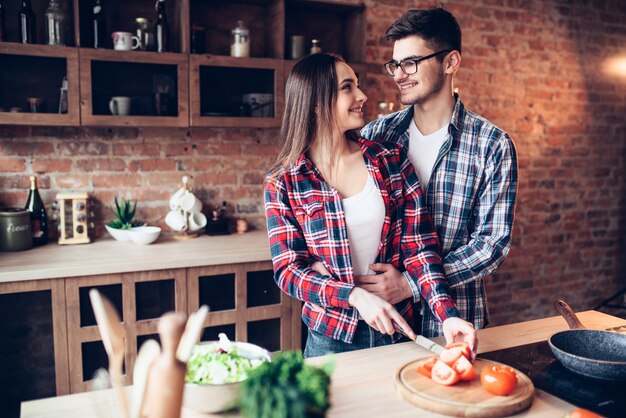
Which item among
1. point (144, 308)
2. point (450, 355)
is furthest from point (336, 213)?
point (144, 308)

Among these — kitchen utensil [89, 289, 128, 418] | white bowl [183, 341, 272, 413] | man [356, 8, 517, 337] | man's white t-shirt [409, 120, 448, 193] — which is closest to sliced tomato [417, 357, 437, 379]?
white bowl [183, 341, 272, 413]

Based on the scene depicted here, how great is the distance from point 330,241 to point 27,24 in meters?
2.03

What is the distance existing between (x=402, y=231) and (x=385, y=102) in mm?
2128

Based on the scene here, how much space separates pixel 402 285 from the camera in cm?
177

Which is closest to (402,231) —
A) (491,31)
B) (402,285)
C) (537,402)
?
(402,285)

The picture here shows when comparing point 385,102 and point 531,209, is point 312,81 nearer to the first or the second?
point 385,102

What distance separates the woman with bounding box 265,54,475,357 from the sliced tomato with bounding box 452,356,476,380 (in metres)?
0.39

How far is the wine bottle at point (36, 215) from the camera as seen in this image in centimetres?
294

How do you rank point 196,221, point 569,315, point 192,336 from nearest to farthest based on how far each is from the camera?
1. point 192,336
2. point 569,315
3. point 196,221

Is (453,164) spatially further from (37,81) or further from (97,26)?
(37,81)

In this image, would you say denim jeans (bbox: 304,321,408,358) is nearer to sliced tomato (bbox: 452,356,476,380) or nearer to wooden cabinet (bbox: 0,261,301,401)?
sliced tomato (bbox: 452,356,476,380)

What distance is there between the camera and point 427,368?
4.32 ft

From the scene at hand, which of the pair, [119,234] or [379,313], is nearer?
[379,313]

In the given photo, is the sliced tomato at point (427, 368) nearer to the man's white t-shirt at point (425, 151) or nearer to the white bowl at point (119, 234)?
the man's white t-shirt at point (425, 151)
